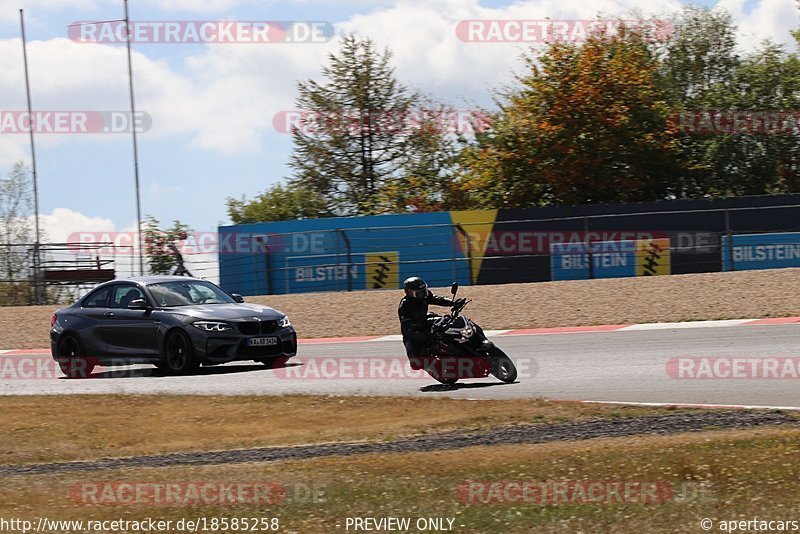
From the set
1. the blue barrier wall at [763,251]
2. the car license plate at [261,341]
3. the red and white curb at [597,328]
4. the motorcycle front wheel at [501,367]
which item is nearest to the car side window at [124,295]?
the car license plate at [261,341]

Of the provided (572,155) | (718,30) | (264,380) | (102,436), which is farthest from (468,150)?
(102,436)

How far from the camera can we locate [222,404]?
555 inches

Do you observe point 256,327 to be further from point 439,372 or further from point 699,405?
point 699,405

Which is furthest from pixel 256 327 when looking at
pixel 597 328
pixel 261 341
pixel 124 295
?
pixel 597 328

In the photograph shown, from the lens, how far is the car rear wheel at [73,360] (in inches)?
717

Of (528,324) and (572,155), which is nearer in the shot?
(528,324)

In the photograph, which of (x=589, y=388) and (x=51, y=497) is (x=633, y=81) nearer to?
(x=589, y=388)

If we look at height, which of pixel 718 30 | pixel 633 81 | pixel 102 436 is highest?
pixel 718 30

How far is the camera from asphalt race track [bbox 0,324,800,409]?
43.1 feet

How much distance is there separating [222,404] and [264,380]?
6.80 ft

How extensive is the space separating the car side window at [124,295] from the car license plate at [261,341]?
2014 mm

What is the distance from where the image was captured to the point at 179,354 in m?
17.1

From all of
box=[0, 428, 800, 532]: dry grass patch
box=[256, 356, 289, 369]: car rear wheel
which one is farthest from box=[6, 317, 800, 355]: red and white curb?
box=[0, 428, 800, 532]: dry grass patch

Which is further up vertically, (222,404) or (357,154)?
(357,154)
